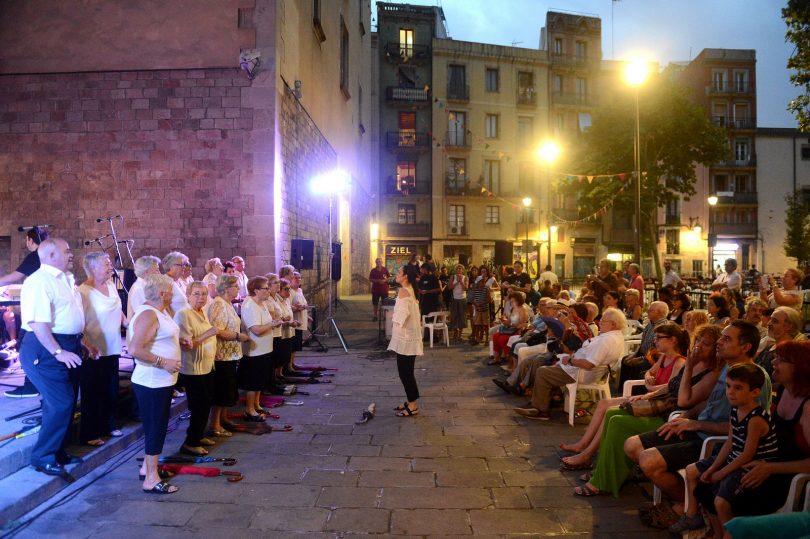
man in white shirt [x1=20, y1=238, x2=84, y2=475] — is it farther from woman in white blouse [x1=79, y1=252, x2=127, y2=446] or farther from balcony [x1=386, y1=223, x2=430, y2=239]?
balcony [x1=386, y1=223, x2=430, y2=239]

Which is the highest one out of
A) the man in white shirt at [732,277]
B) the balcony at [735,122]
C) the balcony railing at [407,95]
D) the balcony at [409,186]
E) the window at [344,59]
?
the balcony railing at [407,95]

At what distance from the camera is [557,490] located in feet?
13.3

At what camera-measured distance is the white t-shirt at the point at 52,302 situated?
12.8 ft

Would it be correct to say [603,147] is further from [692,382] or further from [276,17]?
[692,382]

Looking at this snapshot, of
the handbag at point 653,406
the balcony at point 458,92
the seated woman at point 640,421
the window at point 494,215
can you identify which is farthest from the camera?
the window at point 494,215

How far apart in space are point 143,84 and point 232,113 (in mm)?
1693

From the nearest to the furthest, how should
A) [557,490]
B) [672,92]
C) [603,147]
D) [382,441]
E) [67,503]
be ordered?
[67,503] → [557,490] → [382,441] → [672,92] → [603,147]

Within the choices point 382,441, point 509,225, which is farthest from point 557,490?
point 509,225

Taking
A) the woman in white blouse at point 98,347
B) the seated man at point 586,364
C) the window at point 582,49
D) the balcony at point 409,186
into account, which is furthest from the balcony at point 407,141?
the woman in white blouse at point 98,347

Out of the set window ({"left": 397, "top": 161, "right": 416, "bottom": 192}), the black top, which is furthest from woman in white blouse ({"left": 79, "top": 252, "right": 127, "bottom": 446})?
window ({"left": 397, "top": 161, "right": 416, "bottom": 192})

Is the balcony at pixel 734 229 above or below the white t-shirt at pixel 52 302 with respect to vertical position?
above

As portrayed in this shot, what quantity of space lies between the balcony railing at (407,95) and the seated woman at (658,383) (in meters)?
29.5

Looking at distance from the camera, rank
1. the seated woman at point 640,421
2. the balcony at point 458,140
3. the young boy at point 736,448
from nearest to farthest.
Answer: the young boy at point 736,448, the seated woman at point 640,421, the balcony at point 458,140

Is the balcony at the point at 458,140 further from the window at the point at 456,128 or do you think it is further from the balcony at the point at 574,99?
the balcony at the point at 574,99
